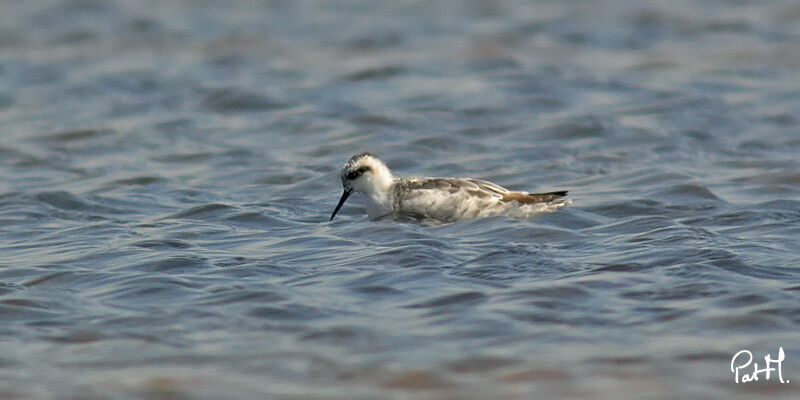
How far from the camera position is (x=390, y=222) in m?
11.3

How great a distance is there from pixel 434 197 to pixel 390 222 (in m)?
0.45

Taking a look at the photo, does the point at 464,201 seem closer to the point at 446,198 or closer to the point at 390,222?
the point at 446,198

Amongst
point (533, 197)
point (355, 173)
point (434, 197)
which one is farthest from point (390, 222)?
point (533, 197)

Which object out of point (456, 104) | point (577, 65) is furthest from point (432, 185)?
point (577, 65)

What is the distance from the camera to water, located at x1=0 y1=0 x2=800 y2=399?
7.36 metres

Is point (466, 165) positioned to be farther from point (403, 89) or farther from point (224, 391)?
point (224, 391)

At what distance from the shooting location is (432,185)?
37.4 feet

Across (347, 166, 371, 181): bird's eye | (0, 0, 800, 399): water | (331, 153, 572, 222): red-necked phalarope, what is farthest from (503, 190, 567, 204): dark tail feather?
(347, 166, 371, 181): bird's eye

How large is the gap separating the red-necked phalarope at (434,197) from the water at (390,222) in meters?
0.17

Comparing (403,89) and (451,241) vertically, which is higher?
(403,89)

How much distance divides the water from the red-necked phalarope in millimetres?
175

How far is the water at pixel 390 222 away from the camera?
7.36 meters

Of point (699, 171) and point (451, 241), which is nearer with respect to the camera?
point (451, 241)

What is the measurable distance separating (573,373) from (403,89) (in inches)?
419
